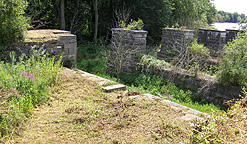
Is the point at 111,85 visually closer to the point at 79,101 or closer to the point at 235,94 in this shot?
the point at 79,101

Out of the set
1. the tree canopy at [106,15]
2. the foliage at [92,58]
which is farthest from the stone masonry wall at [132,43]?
the tree canopy at [106,15]

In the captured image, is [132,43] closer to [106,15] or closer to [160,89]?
[160,89]

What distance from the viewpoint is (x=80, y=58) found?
1195cm

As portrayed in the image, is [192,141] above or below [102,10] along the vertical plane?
below

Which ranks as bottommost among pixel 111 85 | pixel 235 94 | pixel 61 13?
pixel 235 94

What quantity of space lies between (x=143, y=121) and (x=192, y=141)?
34.6 inches

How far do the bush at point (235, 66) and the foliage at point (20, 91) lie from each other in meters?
4.61

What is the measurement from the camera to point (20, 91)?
3.73 metres

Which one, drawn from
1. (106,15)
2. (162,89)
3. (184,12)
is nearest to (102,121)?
(162,89)

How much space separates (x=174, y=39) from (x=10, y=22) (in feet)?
21.2

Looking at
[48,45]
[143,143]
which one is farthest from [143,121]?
[48,45]

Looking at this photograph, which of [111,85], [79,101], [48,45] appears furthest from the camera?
[48,45]

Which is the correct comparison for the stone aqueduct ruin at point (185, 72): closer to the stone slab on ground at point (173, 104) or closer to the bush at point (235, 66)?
the bush at point (235, 66)

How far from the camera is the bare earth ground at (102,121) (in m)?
2.89
